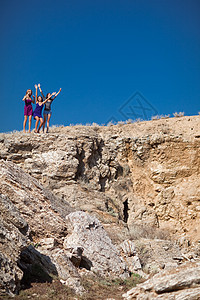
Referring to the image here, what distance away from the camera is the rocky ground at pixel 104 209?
599cm

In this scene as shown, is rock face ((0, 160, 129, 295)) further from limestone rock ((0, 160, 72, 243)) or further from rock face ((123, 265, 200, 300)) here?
rock face ((123, 265, 200, 300))

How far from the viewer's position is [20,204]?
26.0 feet

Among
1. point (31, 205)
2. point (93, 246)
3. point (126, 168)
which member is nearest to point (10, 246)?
point (31, 205)

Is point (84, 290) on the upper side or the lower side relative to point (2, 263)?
lower

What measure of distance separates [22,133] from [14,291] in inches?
391

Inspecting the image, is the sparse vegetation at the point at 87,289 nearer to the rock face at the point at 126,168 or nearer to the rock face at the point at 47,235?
the rock face at the point at 47,235

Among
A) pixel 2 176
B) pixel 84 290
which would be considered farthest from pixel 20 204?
pixel 84 290

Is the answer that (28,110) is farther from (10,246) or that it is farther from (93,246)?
(10,246)

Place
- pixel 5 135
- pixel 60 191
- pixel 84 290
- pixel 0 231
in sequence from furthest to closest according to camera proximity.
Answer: pixel 5 135
pixel 60 191
pixel 84 290
pixel 0 231

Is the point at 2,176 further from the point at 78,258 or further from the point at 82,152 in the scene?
the point at 82,152

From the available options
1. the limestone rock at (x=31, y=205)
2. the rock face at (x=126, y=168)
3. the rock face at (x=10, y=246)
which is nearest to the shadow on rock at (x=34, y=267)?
the rock face at (x=10, y=246)

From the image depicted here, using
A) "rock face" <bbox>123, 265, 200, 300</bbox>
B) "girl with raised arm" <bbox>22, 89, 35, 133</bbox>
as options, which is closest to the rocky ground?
"rock face" <bbox>123, 265, 200, 300</bbox>

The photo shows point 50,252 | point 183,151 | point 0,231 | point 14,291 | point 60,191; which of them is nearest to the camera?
point 14,291

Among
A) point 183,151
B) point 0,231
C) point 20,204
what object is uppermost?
point 183,151
